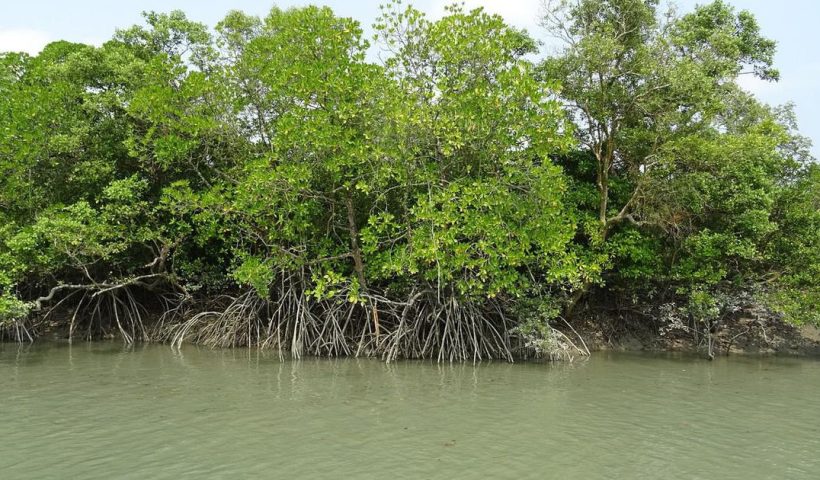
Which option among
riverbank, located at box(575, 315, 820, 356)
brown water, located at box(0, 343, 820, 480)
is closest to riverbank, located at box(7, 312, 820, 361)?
riverbank, located at box(575, 315, 820, 356)

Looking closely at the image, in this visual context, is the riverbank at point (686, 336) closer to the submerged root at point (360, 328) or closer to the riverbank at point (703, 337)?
the riverbank at point (703, 337)

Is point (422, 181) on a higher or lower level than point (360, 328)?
higher

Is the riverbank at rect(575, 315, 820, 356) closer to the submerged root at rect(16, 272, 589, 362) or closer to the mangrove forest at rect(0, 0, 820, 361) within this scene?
the mangrove forest at rect(0, 0, 820, 361)

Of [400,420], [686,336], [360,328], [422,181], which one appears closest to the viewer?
[400,420]

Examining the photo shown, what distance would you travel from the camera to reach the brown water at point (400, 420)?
18.2 ft

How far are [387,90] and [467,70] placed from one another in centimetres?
150

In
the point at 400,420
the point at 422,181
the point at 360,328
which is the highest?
the point at 422,181

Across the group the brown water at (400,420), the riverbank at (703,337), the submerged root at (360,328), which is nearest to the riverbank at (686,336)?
the riverbank at (703,337)

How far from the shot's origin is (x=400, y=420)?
7094 mm

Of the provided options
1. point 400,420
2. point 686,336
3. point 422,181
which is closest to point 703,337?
point 686,336

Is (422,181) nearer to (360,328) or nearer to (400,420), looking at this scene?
(360,328)

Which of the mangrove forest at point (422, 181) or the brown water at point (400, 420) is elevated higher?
the mangrove forest at point (422, 181)

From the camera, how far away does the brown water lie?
5547 mm

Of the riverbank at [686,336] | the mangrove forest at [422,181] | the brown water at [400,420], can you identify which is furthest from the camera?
the riverbank at [686,336]
